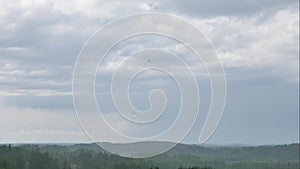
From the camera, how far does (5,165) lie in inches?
3253

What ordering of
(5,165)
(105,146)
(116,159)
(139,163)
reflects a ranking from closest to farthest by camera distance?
(105,146) → (5,165) → (139,163) → (116,159)

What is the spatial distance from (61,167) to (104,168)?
9.67 m

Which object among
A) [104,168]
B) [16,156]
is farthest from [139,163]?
[16,156]

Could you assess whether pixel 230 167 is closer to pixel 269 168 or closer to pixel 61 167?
pixel 269 168

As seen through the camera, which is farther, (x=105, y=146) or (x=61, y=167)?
(x=61, y=167)

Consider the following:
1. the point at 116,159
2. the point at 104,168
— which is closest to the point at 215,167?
the point at 116,159

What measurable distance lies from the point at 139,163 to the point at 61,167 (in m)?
17.6

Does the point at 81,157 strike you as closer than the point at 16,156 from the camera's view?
No

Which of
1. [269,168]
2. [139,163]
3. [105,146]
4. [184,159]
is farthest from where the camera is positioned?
[184,159]

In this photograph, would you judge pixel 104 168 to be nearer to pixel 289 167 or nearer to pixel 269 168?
pixel 269 168

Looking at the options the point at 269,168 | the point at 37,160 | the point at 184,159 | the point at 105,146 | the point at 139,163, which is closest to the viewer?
the point at 105,146

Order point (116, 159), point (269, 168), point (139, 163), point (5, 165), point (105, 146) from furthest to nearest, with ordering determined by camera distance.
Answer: point (269, 168)
point (116, 159)
point (139, 163)
point (5, 165)
point (105, 146)

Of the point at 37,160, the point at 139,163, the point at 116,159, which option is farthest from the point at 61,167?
the point at 116,159

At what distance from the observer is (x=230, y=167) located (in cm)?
15025
